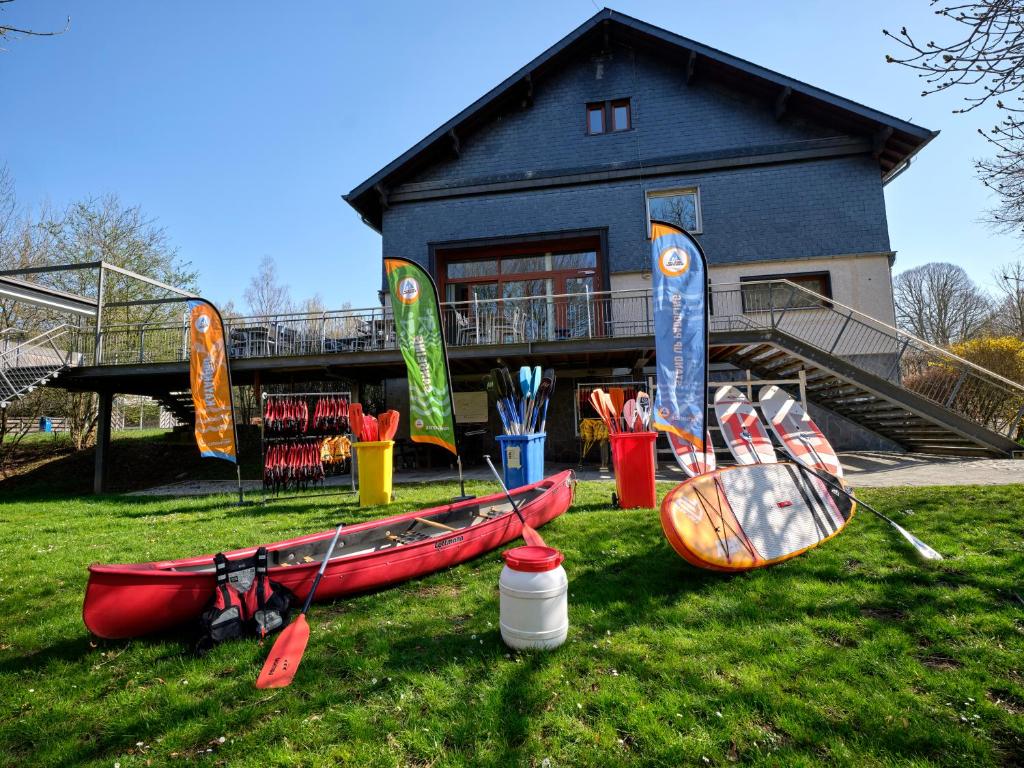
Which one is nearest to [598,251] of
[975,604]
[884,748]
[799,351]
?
[799,351]

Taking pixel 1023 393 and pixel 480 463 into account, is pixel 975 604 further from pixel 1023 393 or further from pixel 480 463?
pixel 480 463

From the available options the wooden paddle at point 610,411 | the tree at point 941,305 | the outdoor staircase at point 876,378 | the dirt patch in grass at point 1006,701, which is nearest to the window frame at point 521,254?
the outdoor staircase at point 876,378

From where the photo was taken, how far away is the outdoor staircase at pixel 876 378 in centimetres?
913

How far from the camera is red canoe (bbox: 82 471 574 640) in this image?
2926 millimetres

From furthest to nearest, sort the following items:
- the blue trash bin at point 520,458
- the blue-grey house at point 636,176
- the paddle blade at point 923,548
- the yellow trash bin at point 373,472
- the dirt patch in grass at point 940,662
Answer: the blue-grey house at point 636,176
the yellow trash bin at point 373,472
the blue trash bin at point 520,458
the paddle blade at point 923,548
the dirt patch in grass at point 940,662

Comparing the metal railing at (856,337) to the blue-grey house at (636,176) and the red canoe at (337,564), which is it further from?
the red canoe at (337,564)

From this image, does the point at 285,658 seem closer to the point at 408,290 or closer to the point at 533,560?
the point at 533,560

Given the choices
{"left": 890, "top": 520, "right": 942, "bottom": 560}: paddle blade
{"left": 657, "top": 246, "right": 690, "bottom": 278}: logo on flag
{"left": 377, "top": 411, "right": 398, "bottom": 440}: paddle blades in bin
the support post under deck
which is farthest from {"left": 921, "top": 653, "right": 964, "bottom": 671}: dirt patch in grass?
the support post under deck

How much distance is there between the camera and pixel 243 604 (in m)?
3.12

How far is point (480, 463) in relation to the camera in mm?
12906

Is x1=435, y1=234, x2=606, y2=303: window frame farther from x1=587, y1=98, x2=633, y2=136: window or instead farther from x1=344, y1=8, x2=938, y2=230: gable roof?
x1=587, y1=98, x2=633, y2=136: window

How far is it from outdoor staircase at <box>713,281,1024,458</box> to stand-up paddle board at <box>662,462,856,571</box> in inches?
234

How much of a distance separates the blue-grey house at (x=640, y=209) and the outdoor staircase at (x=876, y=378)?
72mm

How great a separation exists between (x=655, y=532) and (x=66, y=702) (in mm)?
4463
